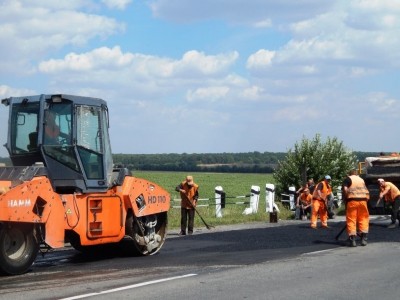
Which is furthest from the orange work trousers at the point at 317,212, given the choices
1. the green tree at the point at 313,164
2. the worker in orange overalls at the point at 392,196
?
the green tree at the point at 313,164

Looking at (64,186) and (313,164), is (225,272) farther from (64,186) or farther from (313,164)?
(313,164)

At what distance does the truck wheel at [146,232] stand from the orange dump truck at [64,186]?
0.02m

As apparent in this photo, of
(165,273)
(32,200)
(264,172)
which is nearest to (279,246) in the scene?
(165,273)

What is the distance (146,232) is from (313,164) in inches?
1051

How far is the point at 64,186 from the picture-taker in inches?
523

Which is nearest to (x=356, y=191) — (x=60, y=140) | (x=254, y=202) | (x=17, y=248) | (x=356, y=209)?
(x=356, y=209)

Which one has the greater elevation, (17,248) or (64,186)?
(64,186)

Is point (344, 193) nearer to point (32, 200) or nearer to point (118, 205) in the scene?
point (118, 205)

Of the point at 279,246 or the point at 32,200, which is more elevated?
the point at 32,200

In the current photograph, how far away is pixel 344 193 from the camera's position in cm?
1650

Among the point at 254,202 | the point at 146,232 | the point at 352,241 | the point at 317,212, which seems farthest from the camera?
the point at 254,202

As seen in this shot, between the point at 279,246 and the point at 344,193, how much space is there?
5.98 ft

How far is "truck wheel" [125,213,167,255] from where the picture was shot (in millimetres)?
14258

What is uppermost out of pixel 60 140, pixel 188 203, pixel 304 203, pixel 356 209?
pixel 60 140
